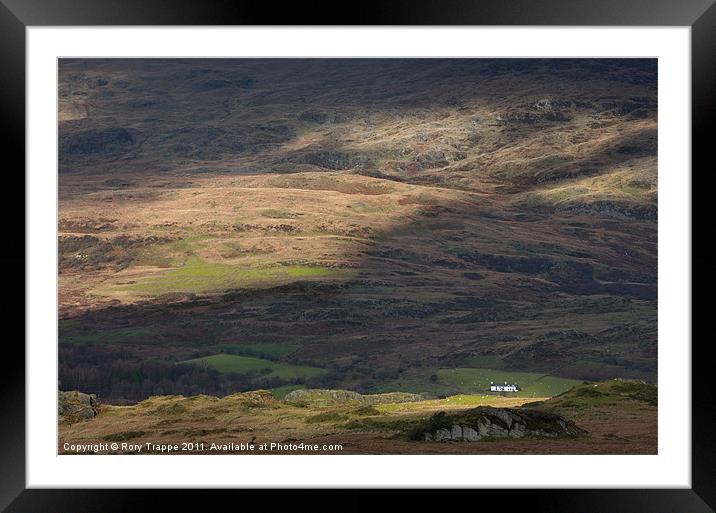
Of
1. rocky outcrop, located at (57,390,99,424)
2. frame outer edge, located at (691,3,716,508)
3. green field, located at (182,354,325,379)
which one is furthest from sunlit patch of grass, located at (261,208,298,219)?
frame outer edge, located at (691,3,716,508)

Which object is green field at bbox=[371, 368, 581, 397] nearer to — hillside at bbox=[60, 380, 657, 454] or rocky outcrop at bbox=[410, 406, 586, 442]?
hillside at bbox=[60, 380, 657, 454]

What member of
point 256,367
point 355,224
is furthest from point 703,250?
point 355,224

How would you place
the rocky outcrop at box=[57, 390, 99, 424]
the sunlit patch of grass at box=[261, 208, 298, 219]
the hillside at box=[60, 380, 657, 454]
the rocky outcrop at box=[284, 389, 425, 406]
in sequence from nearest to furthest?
1. the hillside at box=[60, 380, 657, 454]
2. the rocky outcrop at box=[57, 390, 99, 424]
3. the rocky outcrop at box=[284, 389, 425, 406]
4. the sunlit patch of grass at box=[261, 208, 298, 219]

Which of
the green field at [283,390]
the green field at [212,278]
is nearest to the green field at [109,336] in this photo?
the green field at [212,278]

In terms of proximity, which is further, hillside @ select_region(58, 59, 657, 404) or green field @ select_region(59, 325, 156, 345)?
green field @ select_region(59, 325, 156, 345)

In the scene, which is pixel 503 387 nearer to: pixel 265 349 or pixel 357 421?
pixel 357 421

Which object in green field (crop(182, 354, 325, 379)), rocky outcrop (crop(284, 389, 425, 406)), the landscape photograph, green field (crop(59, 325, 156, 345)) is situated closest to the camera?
rocky outcrop (crop(284, 389, 425, 406))
